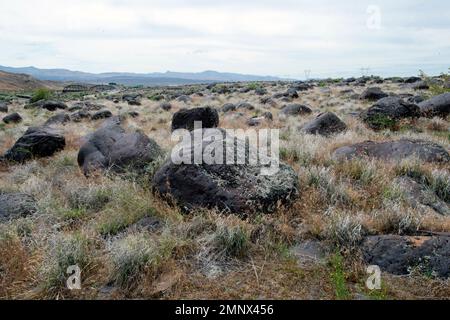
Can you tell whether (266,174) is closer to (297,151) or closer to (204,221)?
(204,221)

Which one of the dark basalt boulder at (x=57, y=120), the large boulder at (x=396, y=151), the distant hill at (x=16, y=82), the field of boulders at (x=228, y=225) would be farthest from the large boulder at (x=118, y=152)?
the distant hill at (x=16, y=82)

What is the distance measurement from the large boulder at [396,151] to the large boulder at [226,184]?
2660 millimetres

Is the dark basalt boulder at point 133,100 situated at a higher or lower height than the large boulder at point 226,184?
higher

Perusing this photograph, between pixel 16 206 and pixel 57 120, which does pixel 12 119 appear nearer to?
pixel 57 120

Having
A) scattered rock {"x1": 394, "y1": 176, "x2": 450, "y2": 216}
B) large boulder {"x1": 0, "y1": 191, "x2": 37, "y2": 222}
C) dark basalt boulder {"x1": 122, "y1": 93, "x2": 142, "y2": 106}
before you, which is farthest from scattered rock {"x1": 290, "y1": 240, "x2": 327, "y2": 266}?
dark basalt boulder {"x1": 122, "y1": 93, "x2": 142, "y2": 106}

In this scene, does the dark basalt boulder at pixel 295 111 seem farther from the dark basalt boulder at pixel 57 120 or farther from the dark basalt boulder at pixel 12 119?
the dark basalt boulder at pixel 12 119

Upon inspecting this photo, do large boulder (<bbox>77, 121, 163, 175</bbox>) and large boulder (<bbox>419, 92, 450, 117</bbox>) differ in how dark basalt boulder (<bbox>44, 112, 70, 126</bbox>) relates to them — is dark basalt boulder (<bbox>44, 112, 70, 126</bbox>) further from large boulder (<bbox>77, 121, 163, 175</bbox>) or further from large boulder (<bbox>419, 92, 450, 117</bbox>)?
large boulder (<bbox>419, 92, 450, 117</bbox>)

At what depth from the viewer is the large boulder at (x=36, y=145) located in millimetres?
10844

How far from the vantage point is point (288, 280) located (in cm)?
457

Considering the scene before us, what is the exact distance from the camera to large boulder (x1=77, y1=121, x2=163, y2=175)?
832 centimetres
